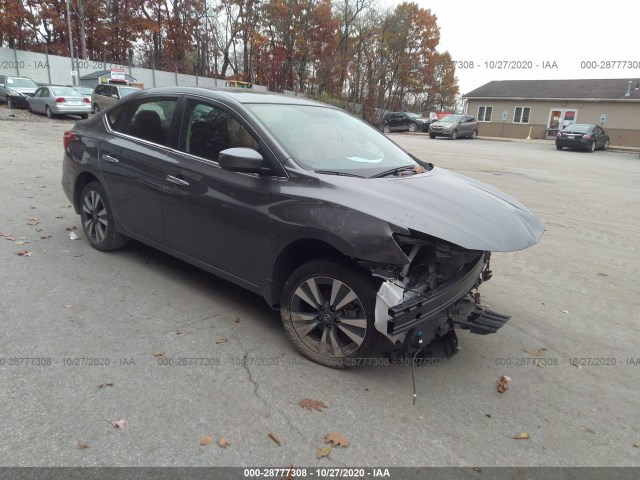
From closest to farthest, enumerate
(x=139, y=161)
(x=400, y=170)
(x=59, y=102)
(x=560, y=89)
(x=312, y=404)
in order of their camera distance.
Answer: (x=312, y=404), (x=400, y=170), (x=139, y=161), (x=59, y=102), (x=560, y=89)

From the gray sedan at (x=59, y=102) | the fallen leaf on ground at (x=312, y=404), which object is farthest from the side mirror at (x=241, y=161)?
the gray sedan at (x=59, y=102)

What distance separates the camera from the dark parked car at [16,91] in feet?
82.5

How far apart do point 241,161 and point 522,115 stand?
151 feet

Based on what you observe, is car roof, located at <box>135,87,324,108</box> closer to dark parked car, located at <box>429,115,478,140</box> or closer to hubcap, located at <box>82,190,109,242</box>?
hubcap, located at <box>82,190,109,242</box>

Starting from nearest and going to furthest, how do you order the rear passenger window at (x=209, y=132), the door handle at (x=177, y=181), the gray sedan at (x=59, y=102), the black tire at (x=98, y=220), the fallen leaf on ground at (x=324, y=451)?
the fallen leaf on ground at (x=324, y=451) < the rear passenger window at (x=209, y=132) < the door handle at (x=177, y=181) < the black tire at (x=98, y=220) < the gray sedan at (x=59, y=102)

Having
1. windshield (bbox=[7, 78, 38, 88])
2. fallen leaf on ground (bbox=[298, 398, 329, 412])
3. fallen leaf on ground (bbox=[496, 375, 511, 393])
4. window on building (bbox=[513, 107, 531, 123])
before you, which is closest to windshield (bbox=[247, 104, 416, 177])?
fallen leaf on ground (bbox=[298, 398, 329, 412])

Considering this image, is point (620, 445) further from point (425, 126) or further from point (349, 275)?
point (425, 126)

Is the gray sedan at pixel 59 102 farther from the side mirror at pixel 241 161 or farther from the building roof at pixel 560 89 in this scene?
the building roof at pixel 560 89

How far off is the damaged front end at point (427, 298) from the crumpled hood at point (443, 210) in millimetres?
106

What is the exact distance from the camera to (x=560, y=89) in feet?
141

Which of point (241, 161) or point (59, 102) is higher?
point (59, 102)

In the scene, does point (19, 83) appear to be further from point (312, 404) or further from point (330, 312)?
point (312, 404)

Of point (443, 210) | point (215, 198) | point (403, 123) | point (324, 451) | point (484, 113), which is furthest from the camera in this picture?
point (484, 113)

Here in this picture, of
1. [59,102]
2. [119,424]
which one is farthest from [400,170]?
[59,102]
